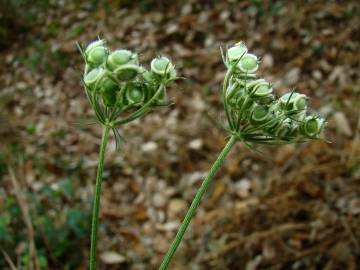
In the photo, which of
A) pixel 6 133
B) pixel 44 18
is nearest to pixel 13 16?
pixel 44 18

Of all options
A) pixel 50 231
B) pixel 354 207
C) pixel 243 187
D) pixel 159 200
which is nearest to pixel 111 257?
pixel 50 231

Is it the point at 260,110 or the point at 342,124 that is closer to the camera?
the point at 260,110

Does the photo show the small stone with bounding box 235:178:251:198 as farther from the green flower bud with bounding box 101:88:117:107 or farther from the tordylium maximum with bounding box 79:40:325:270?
the green flower bud with bounding box 101:88:117:107

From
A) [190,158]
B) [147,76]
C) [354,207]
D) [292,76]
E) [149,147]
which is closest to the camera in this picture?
[147,76]

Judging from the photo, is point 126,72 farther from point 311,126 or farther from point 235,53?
point 311,126

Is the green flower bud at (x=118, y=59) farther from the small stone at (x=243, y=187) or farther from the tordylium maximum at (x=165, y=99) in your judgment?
the small stone at (x=243, y=187)

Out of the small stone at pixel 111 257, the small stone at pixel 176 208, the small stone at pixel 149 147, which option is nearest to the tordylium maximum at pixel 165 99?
the small stone at pixel 111 257

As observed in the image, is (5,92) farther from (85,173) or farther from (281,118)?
(281,118)

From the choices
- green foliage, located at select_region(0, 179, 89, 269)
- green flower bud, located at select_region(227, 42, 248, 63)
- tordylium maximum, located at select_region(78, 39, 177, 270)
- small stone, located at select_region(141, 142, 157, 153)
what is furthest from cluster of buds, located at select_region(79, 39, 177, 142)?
small stone, located at select_region(141, 142, 157, 153)
